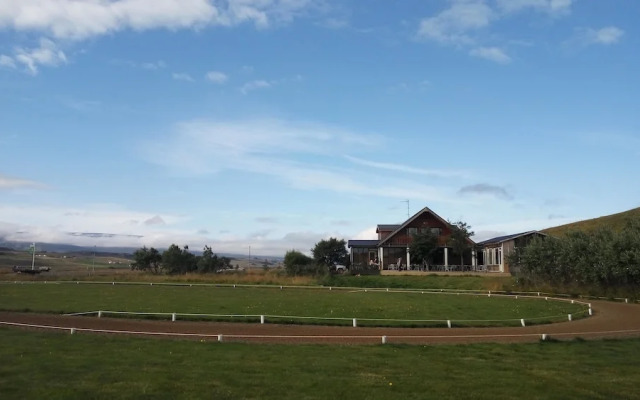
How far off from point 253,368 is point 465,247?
204ft

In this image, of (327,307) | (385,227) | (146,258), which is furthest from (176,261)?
(327,307)

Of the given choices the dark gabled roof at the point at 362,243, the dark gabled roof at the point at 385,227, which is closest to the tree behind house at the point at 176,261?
the dark gabled roof at the point at 362,243

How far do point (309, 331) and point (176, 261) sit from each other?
6431 cm

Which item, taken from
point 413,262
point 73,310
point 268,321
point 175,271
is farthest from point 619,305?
point 175,271

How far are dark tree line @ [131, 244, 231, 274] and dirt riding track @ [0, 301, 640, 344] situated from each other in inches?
2246

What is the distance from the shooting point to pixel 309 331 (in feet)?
70.0

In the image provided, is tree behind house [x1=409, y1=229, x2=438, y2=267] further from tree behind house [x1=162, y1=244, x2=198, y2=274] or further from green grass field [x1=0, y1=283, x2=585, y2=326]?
green grass field [x1=0, y1=283, x2=585, y2=326]

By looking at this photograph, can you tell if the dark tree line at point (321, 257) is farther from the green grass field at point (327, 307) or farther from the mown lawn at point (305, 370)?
the mown lawn at point (305, 370)

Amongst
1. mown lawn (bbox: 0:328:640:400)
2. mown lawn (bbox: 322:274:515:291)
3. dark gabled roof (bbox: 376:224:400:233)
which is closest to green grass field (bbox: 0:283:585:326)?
mown lawn (bbox: 0:328:640:400)

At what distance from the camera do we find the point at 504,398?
33.4 feet

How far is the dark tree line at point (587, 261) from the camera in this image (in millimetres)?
38000

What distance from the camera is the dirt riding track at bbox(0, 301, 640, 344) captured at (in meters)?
18.9

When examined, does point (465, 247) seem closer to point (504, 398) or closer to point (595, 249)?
point (595, 249)

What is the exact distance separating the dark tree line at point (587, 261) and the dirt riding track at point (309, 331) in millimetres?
13984
